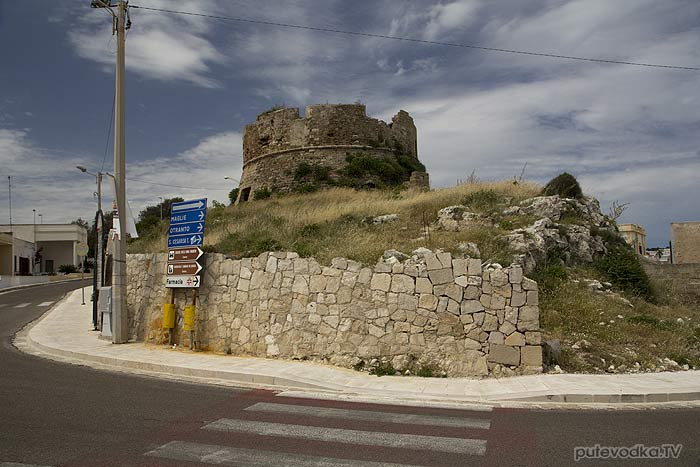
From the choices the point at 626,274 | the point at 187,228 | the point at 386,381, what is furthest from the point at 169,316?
the point at 626,274

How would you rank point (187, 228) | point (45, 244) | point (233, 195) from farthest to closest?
1. point (45, 244)
2. point (233, 195)
3. point (187, 228)

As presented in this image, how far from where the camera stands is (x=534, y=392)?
8.32 metres

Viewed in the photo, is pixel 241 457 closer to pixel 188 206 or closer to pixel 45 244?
pixel 188 206

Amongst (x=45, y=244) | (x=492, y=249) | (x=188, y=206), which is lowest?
(x=492, y=249)

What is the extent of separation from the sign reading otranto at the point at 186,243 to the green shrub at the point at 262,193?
14929mm

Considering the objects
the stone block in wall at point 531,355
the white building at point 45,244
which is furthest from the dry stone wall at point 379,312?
the white building at point 45,244

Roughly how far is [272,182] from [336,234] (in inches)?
609

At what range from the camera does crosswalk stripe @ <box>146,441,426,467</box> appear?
205 inches

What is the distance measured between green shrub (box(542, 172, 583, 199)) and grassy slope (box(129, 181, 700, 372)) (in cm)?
46

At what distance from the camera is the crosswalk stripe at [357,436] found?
5852 millimetres

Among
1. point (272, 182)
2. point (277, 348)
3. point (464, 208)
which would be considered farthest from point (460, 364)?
point (272, 182)

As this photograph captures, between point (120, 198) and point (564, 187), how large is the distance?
534 inches

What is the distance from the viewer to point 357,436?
20.4 feet

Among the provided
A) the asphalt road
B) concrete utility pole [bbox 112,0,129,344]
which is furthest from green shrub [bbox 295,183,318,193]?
the asphalt road
